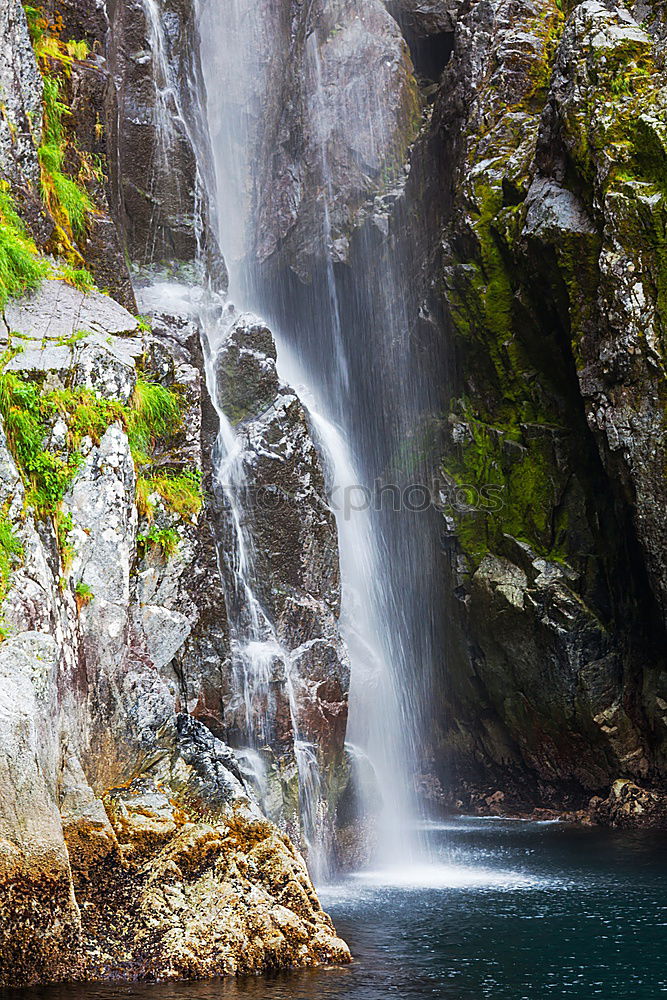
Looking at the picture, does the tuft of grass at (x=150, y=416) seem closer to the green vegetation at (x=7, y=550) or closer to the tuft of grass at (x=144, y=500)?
the tuft of grass at (x=144, y=500)

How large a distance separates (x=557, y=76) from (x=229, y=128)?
43.1 feet

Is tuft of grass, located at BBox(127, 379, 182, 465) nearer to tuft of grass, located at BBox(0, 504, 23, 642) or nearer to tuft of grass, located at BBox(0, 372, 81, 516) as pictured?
tuft of grass, located at BBox(0, 372, 81, 516)

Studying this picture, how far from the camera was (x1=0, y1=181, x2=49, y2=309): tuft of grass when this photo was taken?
11062mm

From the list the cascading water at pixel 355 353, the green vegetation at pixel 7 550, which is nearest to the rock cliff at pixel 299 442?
the green vegetation at pixel 7 550

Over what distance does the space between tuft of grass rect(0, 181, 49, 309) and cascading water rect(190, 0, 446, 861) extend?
928 centimetres

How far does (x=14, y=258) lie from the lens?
11.3m

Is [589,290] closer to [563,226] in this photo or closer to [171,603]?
[563,226]

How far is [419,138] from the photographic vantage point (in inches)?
923

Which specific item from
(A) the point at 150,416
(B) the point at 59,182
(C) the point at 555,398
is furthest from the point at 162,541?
(C) the point at 555,398

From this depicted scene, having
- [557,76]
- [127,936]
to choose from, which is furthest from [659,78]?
[127,936]

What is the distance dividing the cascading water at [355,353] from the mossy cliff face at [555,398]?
131 cm

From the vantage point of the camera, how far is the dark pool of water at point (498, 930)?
25.2 ft

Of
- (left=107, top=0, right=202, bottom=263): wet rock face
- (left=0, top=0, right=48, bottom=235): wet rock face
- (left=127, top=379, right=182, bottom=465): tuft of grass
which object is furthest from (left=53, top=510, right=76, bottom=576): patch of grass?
(left=107, top=0, right=202, bottom=263): wet rock face

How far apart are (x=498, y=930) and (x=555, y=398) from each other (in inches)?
444
